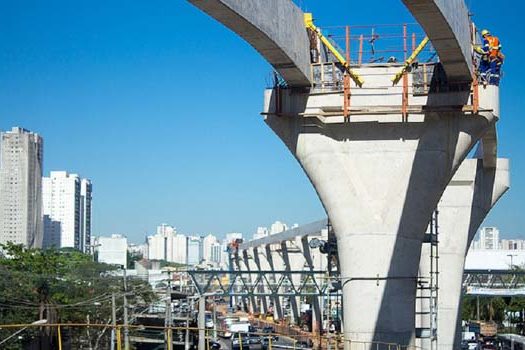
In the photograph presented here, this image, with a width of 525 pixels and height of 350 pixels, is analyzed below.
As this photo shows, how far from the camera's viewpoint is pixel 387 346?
29.8 metres

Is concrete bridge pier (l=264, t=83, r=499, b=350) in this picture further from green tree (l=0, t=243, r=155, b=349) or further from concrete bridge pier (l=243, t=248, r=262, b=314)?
concrete bridge pier (l=243, t=248, r=262, b=314)

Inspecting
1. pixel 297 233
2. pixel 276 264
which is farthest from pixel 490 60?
pixel 276 264

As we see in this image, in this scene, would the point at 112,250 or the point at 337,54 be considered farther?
the point at 112,250

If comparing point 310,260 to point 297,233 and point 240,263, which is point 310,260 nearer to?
point 297,233

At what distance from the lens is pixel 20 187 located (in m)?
155

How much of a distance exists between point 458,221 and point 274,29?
27.8 m

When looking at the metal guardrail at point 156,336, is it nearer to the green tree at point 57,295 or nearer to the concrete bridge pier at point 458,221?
the green tree at point 57,295

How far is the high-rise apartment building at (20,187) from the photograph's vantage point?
495ft

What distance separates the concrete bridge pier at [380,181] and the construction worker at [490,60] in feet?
1.15

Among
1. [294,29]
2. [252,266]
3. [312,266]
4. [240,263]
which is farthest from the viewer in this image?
[240,263]

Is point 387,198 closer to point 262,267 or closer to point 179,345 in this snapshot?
point 179,345

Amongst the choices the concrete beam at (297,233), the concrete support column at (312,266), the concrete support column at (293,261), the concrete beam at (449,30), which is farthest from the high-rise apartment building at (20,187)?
the concrete beam at (449,30)

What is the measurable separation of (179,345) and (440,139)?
34523mm

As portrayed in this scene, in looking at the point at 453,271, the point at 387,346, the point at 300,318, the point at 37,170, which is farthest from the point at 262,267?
the point at 387,346
